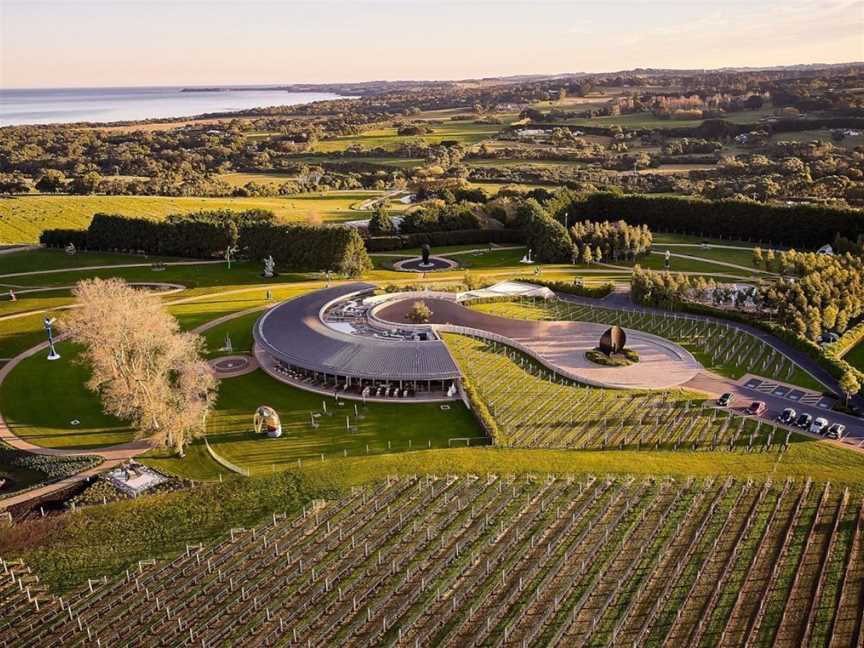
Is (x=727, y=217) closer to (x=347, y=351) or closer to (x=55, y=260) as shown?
(x=347, y=351)

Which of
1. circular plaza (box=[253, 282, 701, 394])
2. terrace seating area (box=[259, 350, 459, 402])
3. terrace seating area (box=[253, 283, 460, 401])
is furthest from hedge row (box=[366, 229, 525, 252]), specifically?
terrace seating area (box=[259, 350, 459, 402])

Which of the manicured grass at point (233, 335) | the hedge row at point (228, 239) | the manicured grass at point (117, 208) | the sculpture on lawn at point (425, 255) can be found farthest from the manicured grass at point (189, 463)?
the manicured grass at point (117, 208)

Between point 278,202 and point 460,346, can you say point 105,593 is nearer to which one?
point 460,346

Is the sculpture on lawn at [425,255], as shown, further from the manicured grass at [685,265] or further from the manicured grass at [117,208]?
the manicured grass at [685,265]

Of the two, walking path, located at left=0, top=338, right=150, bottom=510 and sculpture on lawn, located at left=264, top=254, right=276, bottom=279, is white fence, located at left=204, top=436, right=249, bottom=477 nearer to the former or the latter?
walking path, located at left=0, top=338, right=150, bottom=510

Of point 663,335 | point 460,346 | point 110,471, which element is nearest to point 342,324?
point 460,346

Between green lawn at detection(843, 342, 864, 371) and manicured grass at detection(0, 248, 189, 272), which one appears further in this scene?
manicured grass at detection(0, 248, 189, 272)

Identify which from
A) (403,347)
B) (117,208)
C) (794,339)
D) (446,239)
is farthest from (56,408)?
(117,208)
